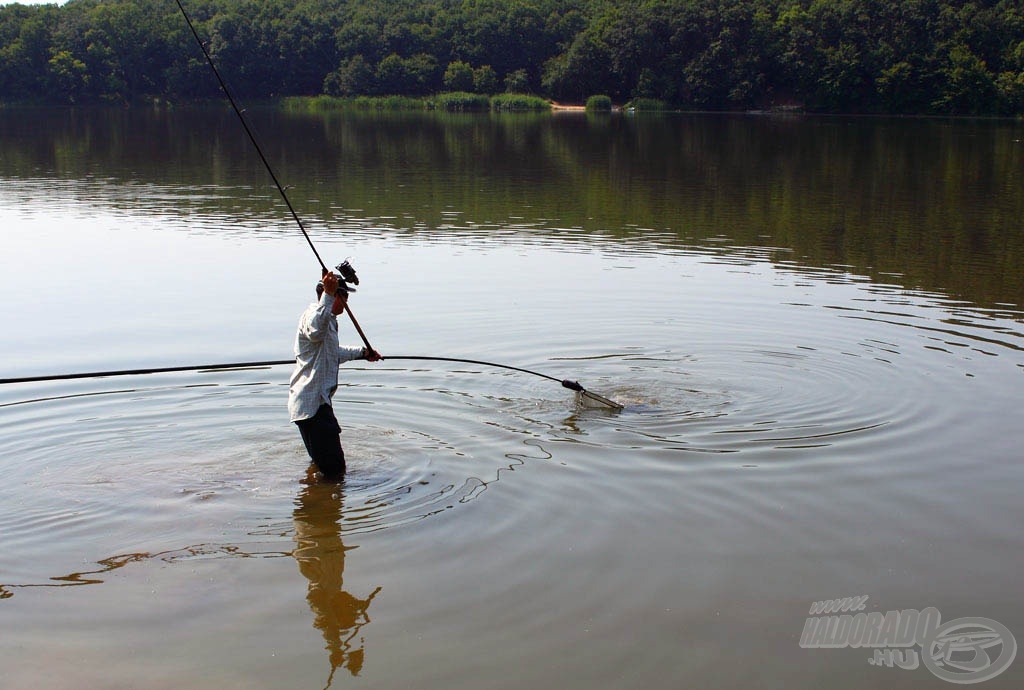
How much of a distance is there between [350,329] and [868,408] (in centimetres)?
675

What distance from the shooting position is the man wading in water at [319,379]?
7.94m

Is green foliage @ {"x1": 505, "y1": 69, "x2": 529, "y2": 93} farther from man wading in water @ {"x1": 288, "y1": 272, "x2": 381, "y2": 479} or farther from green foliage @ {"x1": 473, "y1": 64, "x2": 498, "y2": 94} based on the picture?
man wading in water @ {"x1": 288, "y1": 272, "x2": 381, "y2": 479}

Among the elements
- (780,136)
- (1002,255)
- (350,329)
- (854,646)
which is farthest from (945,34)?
(854,646)

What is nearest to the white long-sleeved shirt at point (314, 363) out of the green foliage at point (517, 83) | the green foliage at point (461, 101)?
the green foliage at point (461, 101)

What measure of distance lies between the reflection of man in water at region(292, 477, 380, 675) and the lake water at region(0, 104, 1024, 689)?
0.03m

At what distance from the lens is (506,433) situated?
384 inches

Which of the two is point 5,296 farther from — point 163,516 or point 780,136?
point 780,136

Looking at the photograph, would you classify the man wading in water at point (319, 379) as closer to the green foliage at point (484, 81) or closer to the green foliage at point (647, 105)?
the green foliage at point (647, 105)

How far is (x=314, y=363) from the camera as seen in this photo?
321 inches

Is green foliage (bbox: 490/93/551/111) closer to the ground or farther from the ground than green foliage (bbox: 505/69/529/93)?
closer to the ground

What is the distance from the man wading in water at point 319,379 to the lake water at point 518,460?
1.01 feet

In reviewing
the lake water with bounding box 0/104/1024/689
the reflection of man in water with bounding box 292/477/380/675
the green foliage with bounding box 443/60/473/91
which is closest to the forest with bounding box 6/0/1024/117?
the green foliage with bounding box 443/60/473/91

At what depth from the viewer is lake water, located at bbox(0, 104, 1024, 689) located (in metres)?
6.04

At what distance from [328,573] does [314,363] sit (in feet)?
6.15
